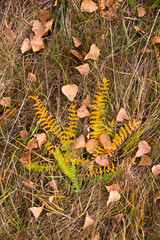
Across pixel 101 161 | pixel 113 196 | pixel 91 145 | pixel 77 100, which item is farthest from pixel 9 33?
pixel 113 196

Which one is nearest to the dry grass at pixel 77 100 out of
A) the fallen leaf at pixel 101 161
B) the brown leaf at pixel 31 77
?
the brown leaf at pixel 31 77

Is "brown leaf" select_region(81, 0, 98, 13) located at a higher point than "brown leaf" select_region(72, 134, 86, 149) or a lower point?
higher

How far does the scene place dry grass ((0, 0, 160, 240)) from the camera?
1.99m

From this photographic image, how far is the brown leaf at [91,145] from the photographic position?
200 cm

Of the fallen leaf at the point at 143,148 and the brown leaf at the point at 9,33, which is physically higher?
the brown leaf at the point at 9,33

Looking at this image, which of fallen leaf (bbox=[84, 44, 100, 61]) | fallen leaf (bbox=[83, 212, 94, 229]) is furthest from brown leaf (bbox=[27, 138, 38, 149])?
fallen leaf (bbox=[84, 44, 100, 61])

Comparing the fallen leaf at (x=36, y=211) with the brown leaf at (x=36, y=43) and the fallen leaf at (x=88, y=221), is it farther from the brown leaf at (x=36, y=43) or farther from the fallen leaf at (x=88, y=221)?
the brown leaf at (x=36, y=43)

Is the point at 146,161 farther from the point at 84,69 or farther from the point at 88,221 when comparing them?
the point at 84,69

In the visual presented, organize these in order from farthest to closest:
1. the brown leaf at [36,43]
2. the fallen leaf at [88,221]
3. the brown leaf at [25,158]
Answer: the brown leaf at [36,43] → the brown leaf at [25,158] → the fallen leaf at [88,221]

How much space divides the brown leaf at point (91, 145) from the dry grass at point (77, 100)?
26 cm

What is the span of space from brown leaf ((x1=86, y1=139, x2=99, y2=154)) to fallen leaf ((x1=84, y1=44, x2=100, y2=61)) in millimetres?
721

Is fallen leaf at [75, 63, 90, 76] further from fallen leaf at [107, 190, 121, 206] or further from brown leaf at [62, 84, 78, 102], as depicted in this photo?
fallen leaf at [107, 190, 121, 206]

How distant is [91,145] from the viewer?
2.00 metres

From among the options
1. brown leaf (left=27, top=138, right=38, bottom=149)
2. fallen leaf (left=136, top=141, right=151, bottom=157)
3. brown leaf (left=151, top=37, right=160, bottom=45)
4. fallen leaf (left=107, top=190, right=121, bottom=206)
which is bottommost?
fallen leaf (left=107, top=190, right=121, bottom=206)
